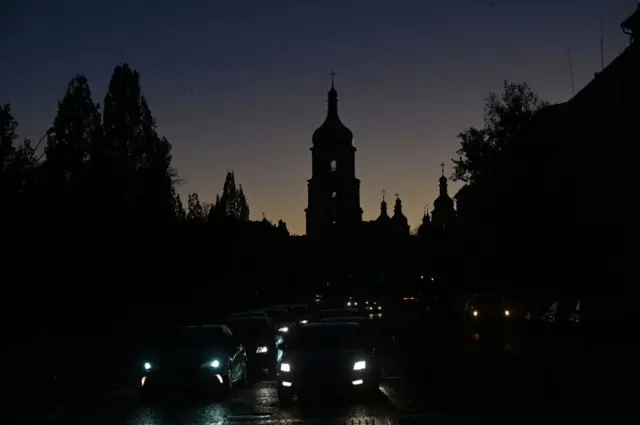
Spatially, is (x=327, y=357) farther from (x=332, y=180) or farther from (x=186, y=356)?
(x=332, y=180)

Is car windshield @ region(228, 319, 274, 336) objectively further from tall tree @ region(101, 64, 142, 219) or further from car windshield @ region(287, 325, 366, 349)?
tall tree @ region(101, 64, 142, 219)

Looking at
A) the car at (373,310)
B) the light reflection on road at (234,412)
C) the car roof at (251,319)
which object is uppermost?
the car at (373,310)

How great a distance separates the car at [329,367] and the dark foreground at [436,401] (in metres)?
0.32

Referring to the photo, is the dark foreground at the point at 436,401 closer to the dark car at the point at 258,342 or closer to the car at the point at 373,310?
the dark car at the point at 258,342

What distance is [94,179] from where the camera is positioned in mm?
33406

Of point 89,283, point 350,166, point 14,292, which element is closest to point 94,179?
point 89,283

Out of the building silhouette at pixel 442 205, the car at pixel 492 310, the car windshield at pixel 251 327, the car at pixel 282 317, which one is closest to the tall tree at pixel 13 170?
the car windshield at pixel 251 327

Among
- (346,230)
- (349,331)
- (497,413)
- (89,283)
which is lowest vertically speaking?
(497,413)

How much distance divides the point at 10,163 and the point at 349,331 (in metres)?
14.0

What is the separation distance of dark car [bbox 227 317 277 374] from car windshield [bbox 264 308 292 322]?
8800mm

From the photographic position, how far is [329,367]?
19219mm

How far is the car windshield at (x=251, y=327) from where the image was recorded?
29438 mm

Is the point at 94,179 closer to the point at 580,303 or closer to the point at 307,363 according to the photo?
the point at 307,363

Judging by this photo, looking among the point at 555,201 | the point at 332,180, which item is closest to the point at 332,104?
the point at 332,180
